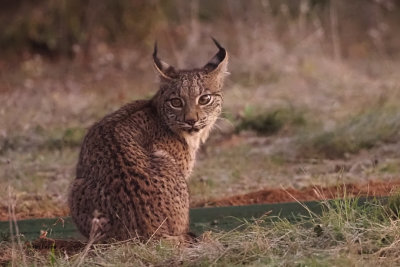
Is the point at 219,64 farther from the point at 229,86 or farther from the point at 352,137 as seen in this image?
the point at 229,86

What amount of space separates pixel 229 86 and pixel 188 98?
699 centimetres

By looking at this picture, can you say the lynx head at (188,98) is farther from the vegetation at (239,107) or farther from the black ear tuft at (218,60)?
the vegetation at (239,107)

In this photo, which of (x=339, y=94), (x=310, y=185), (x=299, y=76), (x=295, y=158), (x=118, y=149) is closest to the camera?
(x=118, y=149)

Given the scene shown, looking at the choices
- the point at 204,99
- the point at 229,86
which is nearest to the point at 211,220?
the point at 204,99

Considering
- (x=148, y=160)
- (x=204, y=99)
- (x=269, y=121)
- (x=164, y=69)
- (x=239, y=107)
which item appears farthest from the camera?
(x=239, y=107)

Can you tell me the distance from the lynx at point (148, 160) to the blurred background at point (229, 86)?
2.42 ft

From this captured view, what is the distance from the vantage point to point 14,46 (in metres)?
17.0

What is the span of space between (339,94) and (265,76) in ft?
4.71

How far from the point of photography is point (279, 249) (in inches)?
231

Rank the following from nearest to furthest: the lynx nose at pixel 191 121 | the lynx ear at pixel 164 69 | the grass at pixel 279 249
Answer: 1. the grass at pixel 279 249
2. the lynx nose at pixel 191 121
3. the lynx ear at pixel 164 69

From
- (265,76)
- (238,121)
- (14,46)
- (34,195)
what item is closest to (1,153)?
(34,195)

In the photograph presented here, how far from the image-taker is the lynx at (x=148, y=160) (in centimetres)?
623

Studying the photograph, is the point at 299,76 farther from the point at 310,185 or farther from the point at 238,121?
the point at 310,185

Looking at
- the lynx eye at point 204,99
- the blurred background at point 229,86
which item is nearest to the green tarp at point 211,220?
the blurred background at point 229,86
